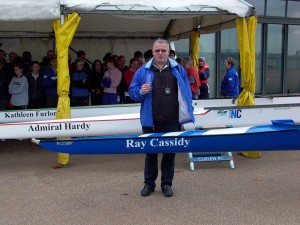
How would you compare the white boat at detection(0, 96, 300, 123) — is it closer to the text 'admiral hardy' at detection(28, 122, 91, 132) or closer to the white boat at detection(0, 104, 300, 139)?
the white boat at detection(0, 104, 300, 139)

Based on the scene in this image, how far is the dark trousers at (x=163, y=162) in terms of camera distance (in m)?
4.55

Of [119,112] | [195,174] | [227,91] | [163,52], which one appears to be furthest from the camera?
[227,91]

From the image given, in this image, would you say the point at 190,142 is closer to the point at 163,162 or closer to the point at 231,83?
the point at 163,162

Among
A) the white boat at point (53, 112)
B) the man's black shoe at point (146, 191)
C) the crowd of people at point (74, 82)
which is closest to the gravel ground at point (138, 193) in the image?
the man's black shoe at point (146, 191)

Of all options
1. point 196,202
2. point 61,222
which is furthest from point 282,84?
point 61,222

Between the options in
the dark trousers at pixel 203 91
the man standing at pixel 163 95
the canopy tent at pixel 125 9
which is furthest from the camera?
the dark trousers at pixel 203 91

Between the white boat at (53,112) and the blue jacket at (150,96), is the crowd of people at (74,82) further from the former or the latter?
the blue jacket at (150,96)

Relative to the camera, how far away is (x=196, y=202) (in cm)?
453

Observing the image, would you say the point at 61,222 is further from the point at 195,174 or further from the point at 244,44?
the point at 244,44

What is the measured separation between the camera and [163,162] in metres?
4.69

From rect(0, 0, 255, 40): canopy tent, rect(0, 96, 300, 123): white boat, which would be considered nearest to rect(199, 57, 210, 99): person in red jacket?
rect(0, 0, 255, 40): canopy tent

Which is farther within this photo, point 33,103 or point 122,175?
point 33,103

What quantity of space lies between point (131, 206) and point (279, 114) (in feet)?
10.3

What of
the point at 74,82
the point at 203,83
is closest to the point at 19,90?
the point at 74,82
